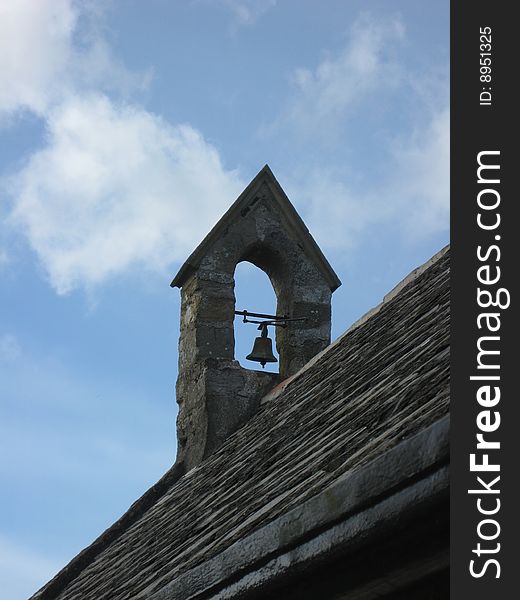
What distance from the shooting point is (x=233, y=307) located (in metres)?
9.64

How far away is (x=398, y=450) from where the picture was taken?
132 inches

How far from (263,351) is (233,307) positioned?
49 cm

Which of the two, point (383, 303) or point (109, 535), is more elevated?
point (383, 303)

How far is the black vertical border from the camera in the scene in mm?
2994

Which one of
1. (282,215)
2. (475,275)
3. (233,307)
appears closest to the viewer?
(475,275)

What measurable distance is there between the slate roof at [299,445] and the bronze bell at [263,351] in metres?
0.56

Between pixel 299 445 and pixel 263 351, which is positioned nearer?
pixel 299 445

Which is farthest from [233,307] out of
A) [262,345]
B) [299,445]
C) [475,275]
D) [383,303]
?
[475,275]

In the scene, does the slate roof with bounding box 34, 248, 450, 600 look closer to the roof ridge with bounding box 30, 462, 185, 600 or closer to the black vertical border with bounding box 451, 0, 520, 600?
the roof ridge with bounding box 30, 462, 185, 600

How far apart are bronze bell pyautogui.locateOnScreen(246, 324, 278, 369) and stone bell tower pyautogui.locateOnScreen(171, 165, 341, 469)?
14 cm

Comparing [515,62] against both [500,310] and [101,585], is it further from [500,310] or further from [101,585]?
[101,585]

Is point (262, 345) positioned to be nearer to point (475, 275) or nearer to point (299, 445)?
point (299, 445)

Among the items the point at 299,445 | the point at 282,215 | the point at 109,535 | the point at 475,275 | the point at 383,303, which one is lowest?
the point at 475,275

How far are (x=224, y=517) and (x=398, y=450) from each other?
275cm
